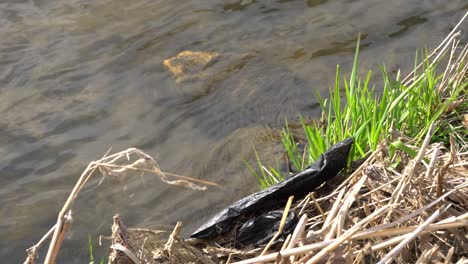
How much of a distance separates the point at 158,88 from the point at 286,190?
10.1ft

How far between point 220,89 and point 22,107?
64.5 inches

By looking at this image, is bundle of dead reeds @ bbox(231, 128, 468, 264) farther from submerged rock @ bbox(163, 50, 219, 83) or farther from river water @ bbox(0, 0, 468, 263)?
submerged rock @ bbox(163, 50, 219, 83)

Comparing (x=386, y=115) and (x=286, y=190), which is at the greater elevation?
(x=386, y=115)

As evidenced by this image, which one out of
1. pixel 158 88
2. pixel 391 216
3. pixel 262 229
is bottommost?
pixel 158 88

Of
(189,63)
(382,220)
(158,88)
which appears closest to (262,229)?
(382,220)

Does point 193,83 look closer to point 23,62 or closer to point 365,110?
point 23,62

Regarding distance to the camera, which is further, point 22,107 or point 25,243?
point 22,107

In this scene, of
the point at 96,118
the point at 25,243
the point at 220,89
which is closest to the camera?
the point at 25,243

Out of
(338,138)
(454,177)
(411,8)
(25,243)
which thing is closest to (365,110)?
(338,138)

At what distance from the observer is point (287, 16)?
6.57m

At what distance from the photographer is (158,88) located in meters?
5.68

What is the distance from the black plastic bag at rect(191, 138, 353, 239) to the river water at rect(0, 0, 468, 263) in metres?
1.59

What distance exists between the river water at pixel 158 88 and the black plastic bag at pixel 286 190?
1589mm

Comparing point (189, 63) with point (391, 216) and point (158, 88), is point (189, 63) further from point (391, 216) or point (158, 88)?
point (391, 216)
